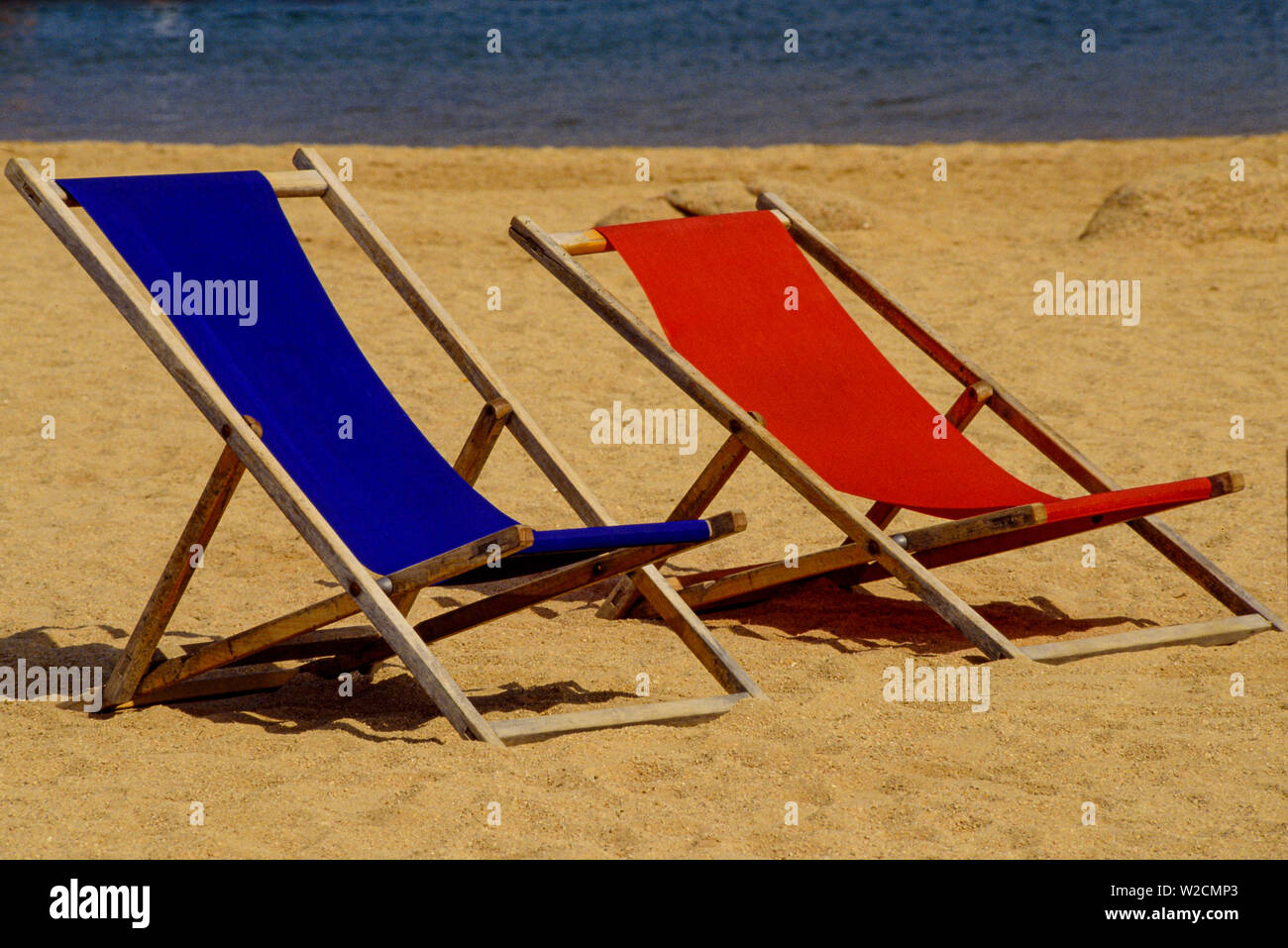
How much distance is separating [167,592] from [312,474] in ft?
1.30

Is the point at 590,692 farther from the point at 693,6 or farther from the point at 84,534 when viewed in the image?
the point at 693,6

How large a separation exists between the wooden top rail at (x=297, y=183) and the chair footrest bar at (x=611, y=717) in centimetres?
145

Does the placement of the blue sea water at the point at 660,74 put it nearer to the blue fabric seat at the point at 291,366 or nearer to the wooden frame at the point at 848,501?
the wooden frame at the point at 848,501

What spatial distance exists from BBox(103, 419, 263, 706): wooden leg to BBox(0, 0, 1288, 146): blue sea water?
1152 centimetres

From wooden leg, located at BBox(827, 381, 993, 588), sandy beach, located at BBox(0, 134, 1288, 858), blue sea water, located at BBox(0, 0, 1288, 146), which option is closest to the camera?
sandy beach, located at BBox(0, 134, 1288, 858)

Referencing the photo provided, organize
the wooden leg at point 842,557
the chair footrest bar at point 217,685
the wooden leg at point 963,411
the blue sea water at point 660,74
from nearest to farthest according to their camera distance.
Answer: the chair footrest bar at point 217,685, the wooden leg at point 842,557, the wooden leg at point 963,411, the blue sea water at point 660,74

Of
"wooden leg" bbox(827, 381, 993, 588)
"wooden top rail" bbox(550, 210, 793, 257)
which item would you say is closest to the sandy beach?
"wooden leg" bbox(827, 381, 993, 588)


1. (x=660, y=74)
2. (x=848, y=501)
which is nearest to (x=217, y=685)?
(x=848, y=501)

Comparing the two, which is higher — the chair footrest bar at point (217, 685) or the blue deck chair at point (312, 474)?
the blue deck chair at point (312, 474)

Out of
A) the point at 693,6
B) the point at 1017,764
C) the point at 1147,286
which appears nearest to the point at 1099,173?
the point at 1147,286

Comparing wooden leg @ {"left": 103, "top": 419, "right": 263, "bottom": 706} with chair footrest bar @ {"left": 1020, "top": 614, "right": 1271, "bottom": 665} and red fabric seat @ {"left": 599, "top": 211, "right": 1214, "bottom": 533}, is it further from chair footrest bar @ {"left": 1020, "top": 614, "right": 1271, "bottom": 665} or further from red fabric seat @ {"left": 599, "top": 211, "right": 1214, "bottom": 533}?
chair footrest bar @ {"left": 1020, "top": 614, "right": 1271, "bottom": 665}

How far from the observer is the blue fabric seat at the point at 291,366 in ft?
9.71

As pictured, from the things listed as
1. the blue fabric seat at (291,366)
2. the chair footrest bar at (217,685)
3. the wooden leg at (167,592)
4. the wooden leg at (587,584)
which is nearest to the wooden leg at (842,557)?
the wooden leg at (587,584)

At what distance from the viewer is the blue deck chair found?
9.13ft
